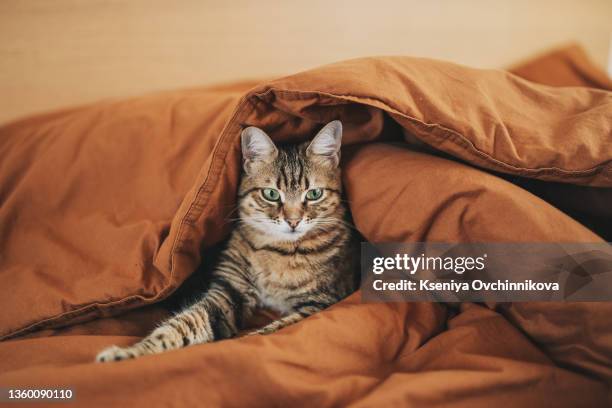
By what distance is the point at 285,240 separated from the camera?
1.20 metres

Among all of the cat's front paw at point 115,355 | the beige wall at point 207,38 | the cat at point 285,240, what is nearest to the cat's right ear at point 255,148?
the cat at point 285,240

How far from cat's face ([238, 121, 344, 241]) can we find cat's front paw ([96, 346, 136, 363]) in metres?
0.47

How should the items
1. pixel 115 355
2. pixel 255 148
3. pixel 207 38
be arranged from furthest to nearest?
1. pixel 207 38
2. pixel 255 148
3. pixel 115 355

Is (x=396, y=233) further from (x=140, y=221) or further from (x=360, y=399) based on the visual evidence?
(x=140, y=221)

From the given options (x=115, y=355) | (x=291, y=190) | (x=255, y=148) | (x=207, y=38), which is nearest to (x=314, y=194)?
(x=291, y=190)

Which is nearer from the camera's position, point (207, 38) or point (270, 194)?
point (270, 194)

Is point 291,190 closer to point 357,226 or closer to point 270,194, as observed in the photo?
point 270,194

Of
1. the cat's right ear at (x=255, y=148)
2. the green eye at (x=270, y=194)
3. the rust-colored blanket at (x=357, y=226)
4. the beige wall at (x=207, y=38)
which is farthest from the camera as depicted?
the beige wall at (x=207, y=38)

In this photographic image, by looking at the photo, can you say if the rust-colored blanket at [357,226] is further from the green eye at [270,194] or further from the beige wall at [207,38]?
the beige wall at [207,38]

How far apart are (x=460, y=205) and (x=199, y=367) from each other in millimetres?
660

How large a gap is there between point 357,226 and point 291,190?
0.71 feet

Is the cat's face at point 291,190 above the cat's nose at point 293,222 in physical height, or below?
above

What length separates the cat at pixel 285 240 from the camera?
1.13 m

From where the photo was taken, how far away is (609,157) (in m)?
0.88
